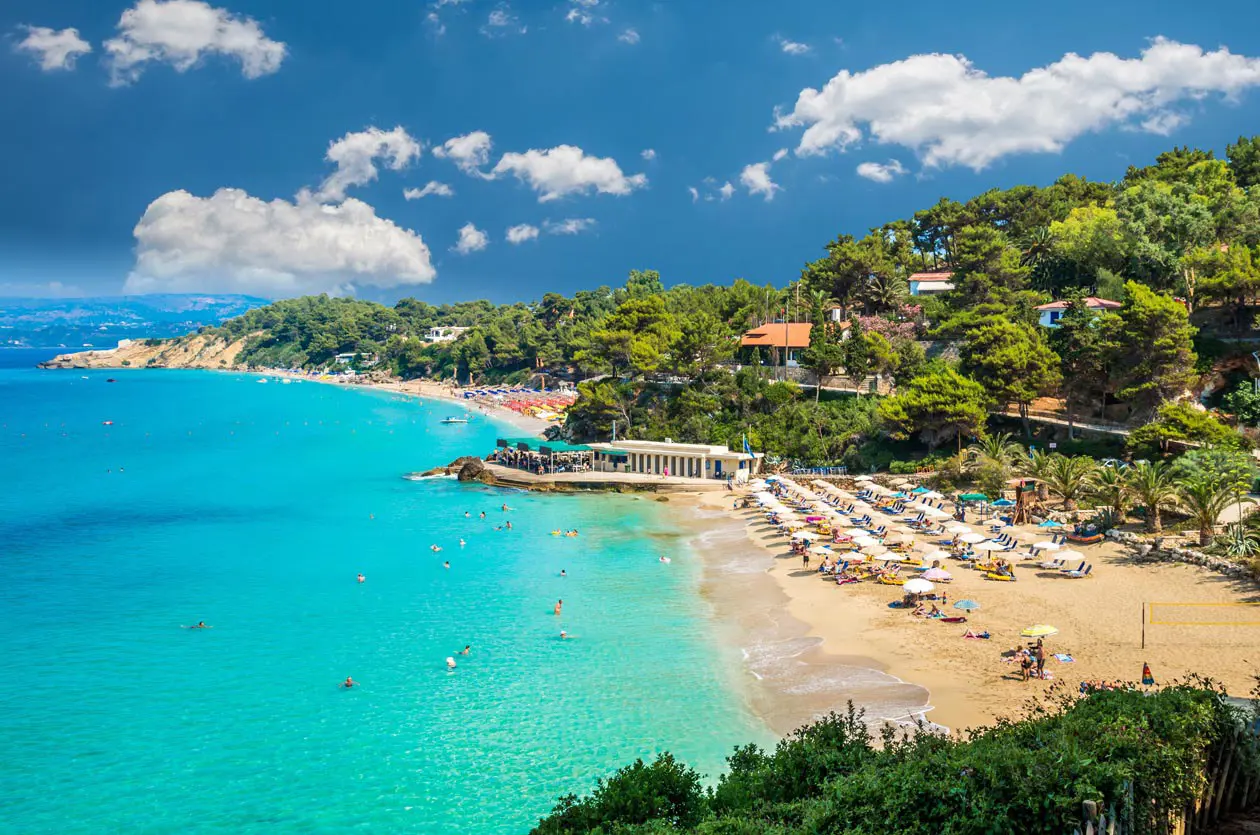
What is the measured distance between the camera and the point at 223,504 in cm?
5288

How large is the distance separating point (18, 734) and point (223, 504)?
33.1 metres

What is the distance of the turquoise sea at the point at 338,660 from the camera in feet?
61.2

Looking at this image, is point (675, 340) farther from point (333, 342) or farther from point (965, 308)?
point (333, 342)

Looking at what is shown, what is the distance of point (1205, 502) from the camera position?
2838 centimetres

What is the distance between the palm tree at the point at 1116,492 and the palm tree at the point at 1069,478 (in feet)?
5.64

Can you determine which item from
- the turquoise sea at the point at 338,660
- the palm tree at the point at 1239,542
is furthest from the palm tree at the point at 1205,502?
the turquoise sea at the point at 338,660

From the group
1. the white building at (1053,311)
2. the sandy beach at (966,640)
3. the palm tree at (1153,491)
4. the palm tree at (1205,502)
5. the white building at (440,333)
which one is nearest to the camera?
the sandy beach at (966,640)

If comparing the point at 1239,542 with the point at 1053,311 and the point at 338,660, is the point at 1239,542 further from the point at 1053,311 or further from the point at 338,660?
the point at 1053,311

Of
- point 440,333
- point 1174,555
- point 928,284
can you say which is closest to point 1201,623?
point 1174,555

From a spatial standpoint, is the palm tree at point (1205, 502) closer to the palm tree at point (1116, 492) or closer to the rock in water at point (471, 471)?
the palm tree at point (1116, 492)

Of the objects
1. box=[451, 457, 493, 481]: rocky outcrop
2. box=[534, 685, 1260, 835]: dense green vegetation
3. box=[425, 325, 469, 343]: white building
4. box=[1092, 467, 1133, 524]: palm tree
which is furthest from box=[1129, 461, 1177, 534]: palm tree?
box=[425, 325, 469, 343]: white building

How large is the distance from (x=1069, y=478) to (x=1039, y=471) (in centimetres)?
209

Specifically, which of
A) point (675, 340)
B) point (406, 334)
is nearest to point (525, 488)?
point (675, 340)

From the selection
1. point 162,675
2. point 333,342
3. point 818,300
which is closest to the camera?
point 162,675
